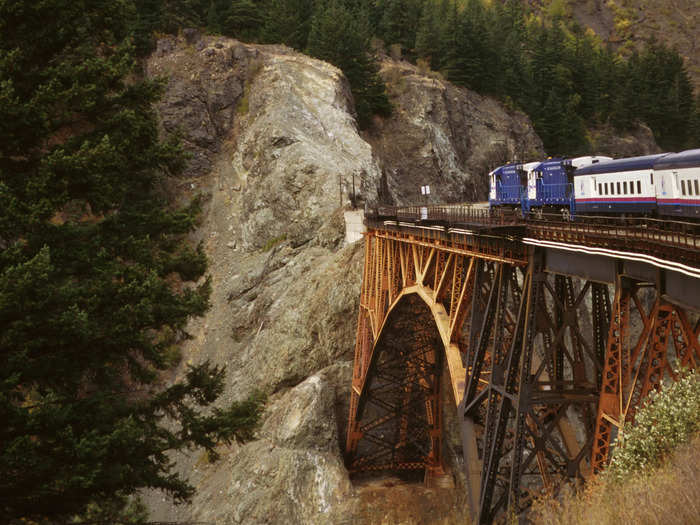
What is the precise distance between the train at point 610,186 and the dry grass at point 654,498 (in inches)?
328

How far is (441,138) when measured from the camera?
233 feet

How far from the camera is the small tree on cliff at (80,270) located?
9805mm

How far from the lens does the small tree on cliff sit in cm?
980

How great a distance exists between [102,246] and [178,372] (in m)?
34.0

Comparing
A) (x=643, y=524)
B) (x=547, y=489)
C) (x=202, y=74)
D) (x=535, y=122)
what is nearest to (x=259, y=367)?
(x=547, y=489)

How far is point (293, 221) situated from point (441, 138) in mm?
29986

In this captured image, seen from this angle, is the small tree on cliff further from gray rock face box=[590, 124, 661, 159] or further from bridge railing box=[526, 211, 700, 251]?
gray rock face box=[590, 124, 661, 159]

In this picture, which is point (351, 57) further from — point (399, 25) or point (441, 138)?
point (399, 25)

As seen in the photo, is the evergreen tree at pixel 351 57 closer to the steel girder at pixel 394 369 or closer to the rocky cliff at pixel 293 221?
the rocky cliff at pixel 293 221

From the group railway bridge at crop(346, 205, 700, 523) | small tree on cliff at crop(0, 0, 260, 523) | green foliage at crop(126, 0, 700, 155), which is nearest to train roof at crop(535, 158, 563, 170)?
railway bridge at crop(346, 205, 700, 523)

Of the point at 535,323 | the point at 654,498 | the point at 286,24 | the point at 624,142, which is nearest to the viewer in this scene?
the point at 654,498

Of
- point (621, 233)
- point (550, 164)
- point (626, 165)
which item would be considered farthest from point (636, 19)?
point (621, 233)

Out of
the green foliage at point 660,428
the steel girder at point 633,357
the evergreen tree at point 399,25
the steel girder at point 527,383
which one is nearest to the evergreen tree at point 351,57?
the evergreen tree at point 399,25

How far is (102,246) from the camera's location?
1257 cm
